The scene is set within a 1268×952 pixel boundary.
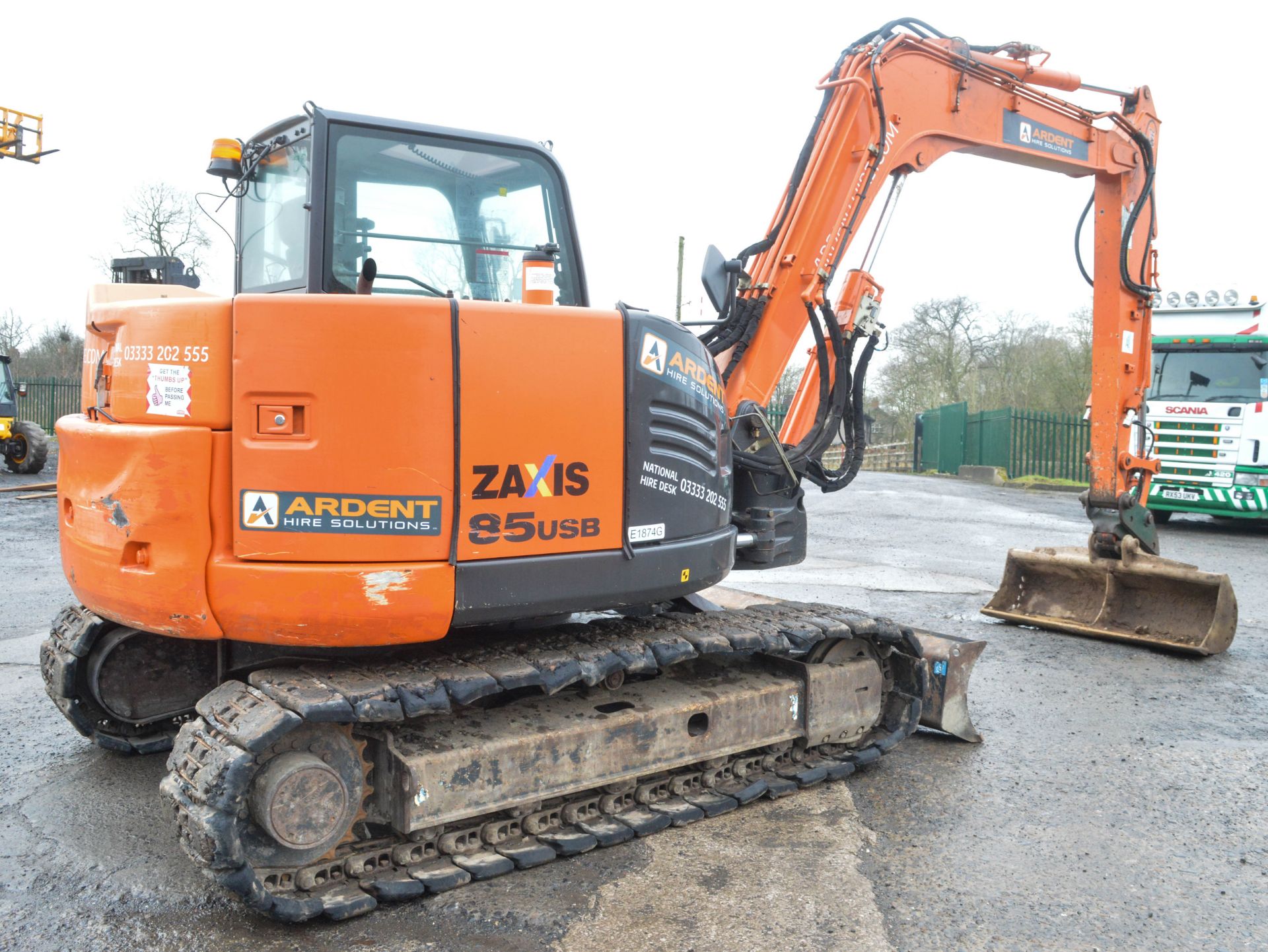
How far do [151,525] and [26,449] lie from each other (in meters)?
18.6

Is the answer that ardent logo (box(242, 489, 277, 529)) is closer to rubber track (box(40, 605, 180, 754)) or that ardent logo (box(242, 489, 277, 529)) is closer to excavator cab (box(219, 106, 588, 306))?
excavator cab (box(219, 106, 588, 306))

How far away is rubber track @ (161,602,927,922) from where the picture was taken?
320 centimetres

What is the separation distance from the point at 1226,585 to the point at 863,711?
368 cm

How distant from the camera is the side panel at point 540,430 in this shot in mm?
3520

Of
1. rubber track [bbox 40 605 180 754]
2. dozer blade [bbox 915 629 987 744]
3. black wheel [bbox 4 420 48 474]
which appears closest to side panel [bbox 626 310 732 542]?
dozer blade [bbox 915 629 987 744]

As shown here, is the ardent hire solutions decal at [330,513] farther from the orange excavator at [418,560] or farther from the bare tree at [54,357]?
the bare tree at [54,357]

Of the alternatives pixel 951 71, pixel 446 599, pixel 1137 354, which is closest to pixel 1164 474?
pixel 1137 354

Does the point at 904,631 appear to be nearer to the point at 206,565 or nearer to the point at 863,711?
the point at 863,711

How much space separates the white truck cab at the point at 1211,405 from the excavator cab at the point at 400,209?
12.5 metres

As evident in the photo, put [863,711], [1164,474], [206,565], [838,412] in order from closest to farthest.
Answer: [206,565] < [863,711] < [838,412] < [1164,474]

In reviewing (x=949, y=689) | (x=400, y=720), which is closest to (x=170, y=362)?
(x=400, y=720)

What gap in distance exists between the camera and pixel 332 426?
336 cm

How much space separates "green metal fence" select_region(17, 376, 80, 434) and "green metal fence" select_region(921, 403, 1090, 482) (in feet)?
84.3

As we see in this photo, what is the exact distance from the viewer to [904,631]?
493 cm
